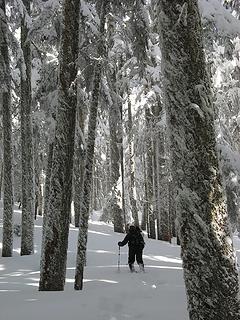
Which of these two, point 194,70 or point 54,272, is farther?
point 54,272

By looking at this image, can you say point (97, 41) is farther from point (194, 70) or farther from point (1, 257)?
point (1, 257)

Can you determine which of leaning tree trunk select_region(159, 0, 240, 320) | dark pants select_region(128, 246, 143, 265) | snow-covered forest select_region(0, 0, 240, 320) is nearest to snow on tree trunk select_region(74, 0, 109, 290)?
snow-covered forest select_region(0, 0, 240, 320)

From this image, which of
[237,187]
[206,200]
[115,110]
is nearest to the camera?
[206,200]

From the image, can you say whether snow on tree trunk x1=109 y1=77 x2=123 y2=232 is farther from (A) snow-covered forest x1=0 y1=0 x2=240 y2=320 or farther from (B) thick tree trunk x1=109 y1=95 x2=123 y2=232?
(A) snow-covered forest x1=0 y1=0 x2=240 y2=320

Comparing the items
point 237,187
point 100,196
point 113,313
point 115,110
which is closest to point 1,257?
point 115,110

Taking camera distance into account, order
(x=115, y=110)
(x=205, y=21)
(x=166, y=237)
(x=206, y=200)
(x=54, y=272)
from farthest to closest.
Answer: (x=166, y=237) → (x=115, y=110) → (x=205, y=21) → (x=54, y=272) → (x=206, y=200)

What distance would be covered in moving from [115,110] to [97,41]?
2808 mm

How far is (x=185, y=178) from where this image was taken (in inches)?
182

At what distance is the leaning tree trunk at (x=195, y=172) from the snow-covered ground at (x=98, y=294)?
1972mm

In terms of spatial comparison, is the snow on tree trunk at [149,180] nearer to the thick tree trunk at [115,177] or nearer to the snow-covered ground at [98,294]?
the thick tree trunk at [115,177]

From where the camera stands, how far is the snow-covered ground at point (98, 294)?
259 inches

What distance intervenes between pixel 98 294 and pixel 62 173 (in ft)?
7.79

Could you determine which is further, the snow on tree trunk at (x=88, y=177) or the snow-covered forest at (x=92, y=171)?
the snow on tree trunk at (x=88, y=177)

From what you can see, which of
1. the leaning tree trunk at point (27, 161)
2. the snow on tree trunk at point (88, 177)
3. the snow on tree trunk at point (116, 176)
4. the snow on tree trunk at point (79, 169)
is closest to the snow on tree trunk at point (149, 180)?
the snow on tree trunk at point (116, 176)
